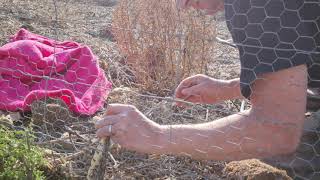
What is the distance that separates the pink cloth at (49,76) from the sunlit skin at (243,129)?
106 centimetres

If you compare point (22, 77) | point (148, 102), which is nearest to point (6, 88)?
point (22, 77)

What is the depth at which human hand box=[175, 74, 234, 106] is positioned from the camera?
178 cm

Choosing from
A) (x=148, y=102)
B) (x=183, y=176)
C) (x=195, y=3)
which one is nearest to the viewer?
(x=195, y=3)

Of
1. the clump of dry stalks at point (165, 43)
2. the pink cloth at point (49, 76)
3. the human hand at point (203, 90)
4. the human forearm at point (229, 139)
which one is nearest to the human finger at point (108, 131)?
the human forearm at point (229, 139)

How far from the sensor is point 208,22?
2.77 meters

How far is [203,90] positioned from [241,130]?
42 centimetres

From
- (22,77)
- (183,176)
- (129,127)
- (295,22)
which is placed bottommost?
(183,176)

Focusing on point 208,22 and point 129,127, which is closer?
point 129,127

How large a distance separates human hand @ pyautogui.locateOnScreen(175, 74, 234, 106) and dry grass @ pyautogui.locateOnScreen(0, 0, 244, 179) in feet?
0.22

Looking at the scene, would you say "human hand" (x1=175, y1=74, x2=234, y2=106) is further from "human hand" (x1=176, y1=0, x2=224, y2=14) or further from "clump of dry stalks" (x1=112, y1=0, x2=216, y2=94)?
"clump of dry stalks" (x1=112, y1=0, x2=216, y2=94)

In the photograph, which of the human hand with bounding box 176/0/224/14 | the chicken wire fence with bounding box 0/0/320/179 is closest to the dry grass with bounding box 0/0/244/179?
the chicken wire fence with bounding box 0/0/320/179

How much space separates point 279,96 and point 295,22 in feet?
0.65

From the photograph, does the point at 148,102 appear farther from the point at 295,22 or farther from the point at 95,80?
the point at 295,22

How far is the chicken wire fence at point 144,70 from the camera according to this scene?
4.42ft
